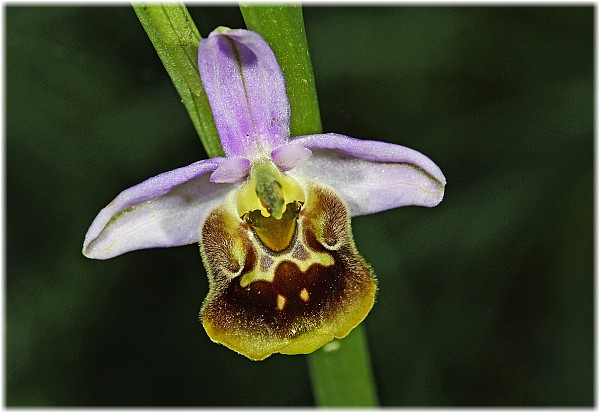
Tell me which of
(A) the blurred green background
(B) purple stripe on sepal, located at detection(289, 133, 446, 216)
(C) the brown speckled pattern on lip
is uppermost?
(B) purple stripe on sepal, located at detection(289, 133, 446, 216)

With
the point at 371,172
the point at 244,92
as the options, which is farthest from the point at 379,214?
the point at 244,92

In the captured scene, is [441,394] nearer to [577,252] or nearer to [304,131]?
[577,252]

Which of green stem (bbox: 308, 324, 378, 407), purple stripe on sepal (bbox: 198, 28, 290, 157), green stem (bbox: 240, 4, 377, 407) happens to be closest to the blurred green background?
green stem (bbox: 308, 324, 378, 407)

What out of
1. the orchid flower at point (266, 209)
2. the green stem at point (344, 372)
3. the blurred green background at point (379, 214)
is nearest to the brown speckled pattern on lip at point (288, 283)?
the orchid flower at point (266, 209)

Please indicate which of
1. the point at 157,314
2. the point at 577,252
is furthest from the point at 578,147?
the point at 157,314

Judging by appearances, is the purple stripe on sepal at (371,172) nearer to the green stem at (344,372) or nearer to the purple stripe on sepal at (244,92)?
the purple stripe on sepal at (244,92)

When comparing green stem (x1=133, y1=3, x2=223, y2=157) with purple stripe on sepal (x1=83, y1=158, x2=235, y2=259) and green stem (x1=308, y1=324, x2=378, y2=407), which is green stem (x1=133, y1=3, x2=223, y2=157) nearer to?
purple stripe on sepal (x1=83, y1=158, x2=235, y2=259)
